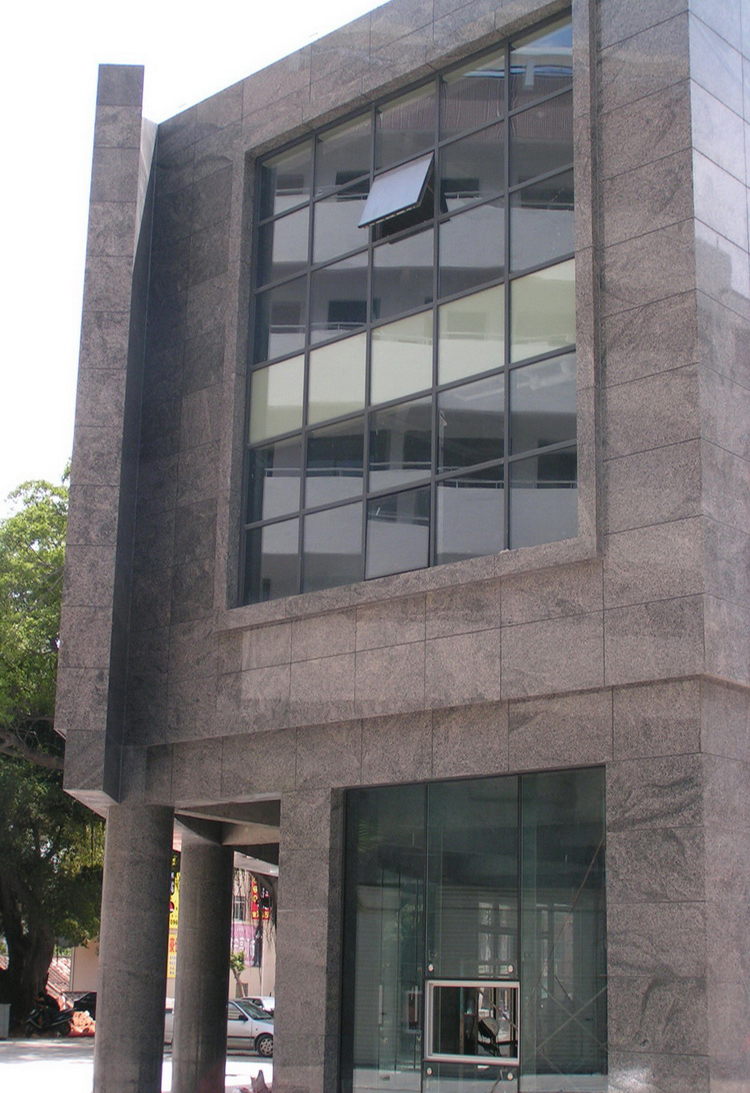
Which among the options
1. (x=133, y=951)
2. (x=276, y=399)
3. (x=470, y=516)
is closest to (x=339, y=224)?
(x=276, y=399)

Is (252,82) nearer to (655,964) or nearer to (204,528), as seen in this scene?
(204,528)

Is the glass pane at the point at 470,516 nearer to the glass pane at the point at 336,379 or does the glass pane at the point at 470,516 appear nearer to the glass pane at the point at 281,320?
the glass pane at the point at 336,379

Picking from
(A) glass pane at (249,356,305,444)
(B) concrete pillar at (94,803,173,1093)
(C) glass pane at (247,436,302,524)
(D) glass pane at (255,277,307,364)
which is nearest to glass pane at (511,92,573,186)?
(D) glass pane at (255,277,307,364)

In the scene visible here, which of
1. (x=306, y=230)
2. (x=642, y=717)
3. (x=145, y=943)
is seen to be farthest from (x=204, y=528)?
(x=642, y=717)

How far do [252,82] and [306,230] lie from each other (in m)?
3.10

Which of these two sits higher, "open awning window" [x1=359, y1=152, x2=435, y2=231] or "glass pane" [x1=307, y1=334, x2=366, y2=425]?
"open awning window" [x1=359, y1=152, x2=435, y2=231]

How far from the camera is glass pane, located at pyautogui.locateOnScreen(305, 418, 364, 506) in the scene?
19578 millimetres

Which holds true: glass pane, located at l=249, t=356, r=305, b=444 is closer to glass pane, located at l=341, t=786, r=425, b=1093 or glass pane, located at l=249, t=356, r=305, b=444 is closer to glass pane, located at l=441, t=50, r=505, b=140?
glass pane, located at l=441, t=50, r=505, b=140

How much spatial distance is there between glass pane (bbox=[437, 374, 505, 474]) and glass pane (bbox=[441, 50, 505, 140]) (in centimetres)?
415

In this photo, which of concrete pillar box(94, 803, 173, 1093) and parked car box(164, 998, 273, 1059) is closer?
concrete pillar box(94, 803, 173, 1093)

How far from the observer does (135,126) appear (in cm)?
2261

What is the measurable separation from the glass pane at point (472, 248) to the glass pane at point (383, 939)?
23.8 ft

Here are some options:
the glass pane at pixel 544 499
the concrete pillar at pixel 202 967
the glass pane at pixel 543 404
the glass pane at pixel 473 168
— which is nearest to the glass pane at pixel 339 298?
the glass pane at pixel 473 168

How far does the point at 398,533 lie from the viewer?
18.8 m
